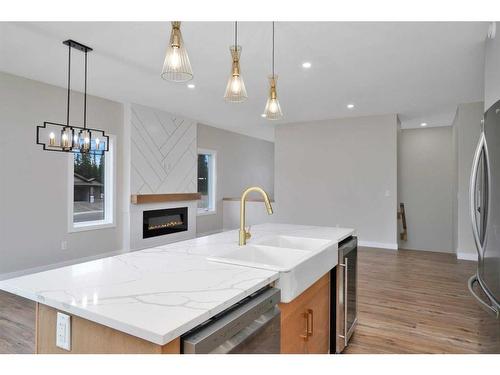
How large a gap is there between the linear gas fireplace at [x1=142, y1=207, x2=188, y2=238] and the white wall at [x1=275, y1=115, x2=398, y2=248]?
217 cm

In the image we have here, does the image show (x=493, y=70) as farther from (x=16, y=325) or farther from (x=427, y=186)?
(x=427, y=186)

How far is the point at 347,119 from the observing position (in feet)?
21.5

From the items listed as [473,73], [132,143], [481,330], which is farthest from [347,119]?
[481,330]

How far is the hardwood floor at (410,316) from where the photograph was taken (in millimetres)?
2424

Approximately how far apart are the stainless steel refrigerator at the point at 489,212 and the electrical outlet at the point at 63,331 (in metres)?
1.69

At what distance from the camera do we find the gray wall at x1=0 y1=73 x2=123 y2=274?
4.00 meters

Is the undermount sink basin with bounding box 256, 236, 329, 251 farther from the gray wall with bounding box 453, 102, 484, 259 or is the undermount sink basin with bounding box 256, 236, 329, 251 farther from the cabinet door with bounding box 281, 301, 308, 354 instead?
the gray wall with bounding box 453, 102, 484, 259

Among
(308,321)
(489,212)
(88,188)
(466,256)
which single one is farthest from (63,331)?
(466,256)

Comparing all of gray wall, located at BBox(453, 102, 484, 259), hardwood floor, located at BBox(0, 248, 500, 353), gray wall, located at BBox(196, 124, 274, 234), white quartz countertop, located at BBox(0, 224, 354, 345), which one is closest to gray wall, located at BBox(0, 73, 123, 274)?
hardwood floor, located at BBox(0, 248, 500, 353)

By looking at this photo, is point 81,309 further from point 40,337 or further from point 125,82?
point 125,82

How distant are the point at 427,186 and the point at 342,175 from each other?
2158 millimetres

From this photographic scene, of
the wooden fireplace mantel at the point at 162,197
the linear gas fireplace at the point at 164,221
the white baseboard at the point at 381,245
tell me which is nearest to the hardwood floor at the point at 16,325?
the wooden fireplace mantel at the point at 162,197

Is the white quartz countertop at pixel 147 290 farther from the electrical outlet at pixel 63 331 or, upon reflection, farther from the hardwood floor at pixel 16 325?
the hardwood floor at pixel 16 325

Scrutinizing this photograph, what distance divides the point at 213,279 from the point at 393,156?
571cm
